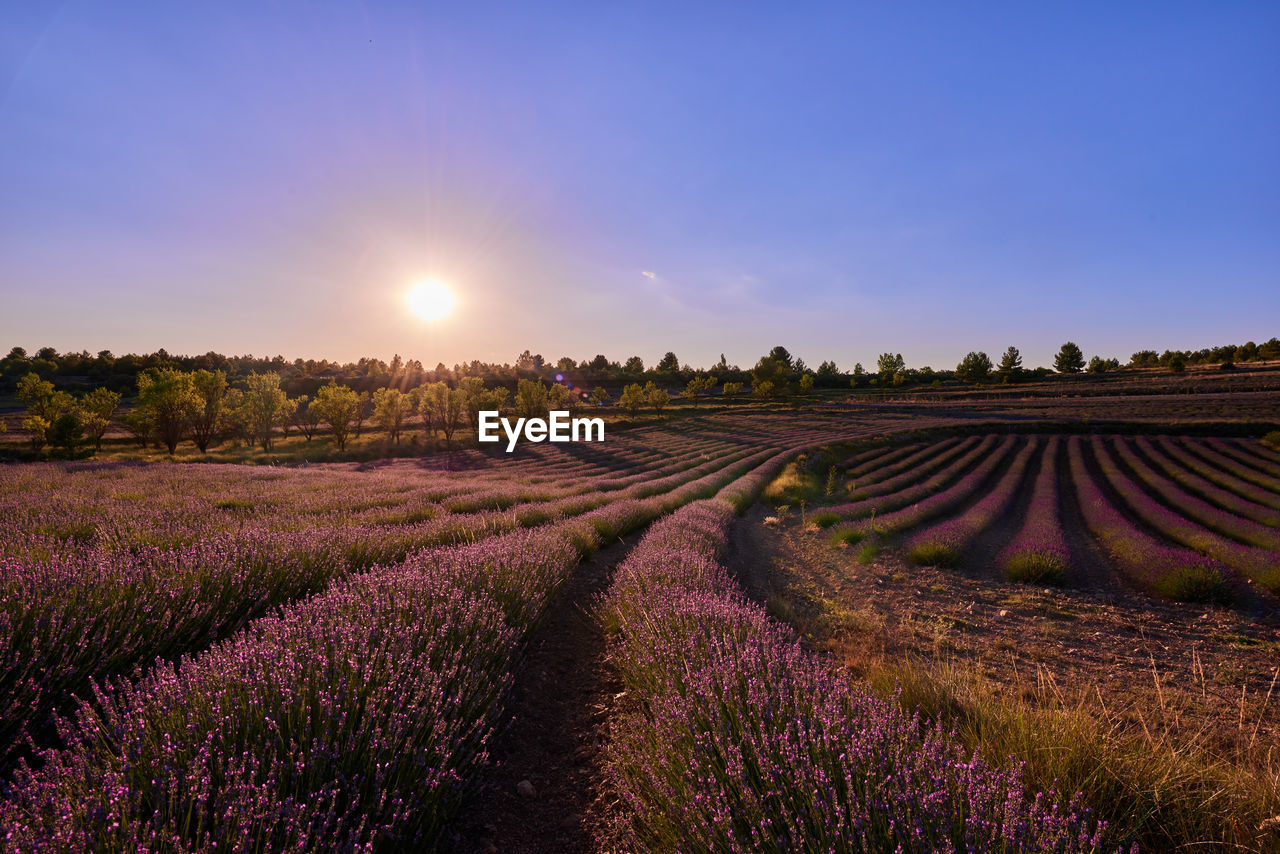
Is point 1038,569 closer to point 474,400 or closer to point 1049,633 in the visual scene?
point 1049,633

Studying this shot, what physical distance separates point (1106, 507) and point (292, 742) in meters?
19.9

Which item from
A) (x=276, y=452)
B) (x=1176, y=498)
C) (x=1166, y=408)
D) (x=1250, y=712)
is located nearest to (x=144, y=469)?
(x=1250, y=712)

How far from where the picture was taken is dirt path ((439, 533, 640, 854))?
2658mm

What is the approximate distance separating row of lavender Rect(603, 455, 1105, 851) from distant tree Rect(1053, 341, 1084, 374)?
124744 mm

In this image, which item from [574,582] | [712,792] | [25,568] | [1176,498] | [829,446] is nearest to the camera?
[712,792]

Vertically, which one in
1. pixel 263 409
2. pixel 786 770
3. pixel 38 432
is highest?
pixel 263 409

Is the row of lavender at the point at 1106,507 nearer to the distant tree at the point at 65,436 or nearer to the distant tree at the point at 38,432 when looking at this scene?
the distant tree at the point at 65,436

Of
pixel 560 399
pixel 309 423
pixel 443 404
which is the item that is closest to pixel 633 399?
pixel 560 399

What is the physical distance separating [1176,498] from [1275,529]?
4947 mm

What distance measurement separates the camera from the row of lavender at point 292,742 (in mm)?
1513

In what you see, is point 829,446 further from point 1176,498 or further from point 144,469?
point 144,469

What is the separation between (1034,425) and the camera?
36.8 meters

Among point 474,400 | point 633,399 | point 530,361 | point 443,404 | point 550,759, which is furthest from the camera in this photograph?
point 530,361

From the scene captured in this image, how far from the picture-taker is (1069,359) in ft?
304
